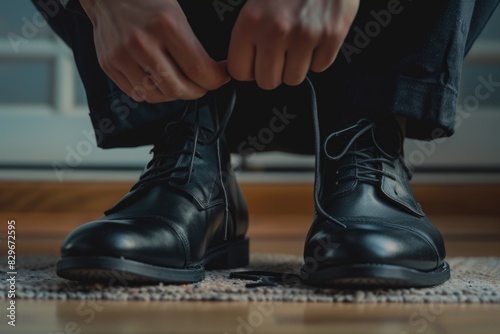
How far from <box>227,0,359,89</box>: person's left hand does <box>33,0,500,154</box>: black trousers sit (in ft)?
0.60

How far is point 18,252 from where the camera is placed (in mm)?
1069

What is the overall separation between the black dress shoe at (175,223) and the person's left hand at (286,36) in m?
0.09

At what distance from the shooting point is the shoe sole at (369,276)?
0.60 m

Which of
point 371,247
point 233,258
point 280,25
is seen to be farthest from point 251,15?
point 233,258

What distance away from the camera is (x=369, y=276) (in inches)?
23.5

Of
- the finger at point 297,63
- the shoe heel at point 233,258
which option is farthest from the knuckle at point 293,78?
the shoe heel at point 233,258

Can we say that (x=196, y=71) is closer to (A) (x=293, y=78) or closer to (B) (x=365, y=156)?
(A) (x=293, y=78)

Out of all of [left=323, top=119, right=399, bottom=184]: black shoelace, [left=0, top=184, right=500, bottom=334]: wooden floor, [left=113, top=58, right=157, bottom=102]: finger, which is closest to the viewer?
[left=0, top=184, right=500, bottom=334]: wooden floor

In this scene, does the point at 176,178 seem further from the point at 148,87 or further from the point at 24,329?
the point at 24,329

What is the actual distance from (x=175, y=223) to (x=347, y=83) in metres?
0.24

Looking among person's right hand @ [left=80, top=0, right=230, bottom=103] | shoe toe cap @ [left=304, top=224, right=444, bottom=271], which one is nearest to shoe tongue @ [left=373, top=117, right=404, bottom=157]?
shoe toe cap @ [left=304, top=224, right=444, bottom=271]

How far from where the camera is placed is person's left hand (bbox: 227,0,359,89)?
0.53m

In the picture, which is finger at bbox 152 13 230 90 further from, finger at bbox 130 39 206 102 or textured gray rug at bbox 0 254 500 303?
textured gray rug at bbox 0 254 500 303

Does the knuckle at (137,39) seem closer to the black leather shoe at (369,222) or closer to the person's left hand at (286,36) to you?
the person's left hand at (286,36)
